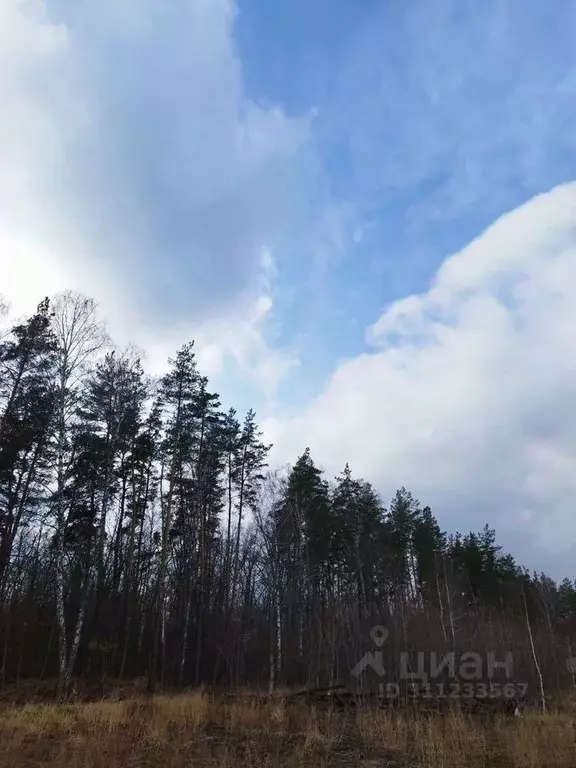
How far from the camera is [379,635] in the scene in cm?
2166

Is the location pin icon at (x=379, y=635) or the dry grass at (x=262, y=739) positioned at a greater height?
the location pin icon at (x=379, y=635)

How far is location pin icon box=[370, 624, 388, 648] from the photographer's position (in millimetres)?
20750

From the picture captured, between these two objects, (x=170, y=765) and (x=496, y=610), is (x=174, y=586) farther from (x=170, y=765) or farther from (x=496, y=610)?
(x=496, y=610)

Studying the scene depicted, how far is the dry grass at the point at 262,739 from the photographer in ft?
25.2

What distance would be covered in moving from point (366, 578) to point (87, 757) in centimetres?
2732

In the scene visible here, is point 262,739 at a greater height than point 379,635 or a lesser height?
lesser

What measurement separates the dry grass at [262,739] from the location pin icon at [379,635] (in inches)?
354

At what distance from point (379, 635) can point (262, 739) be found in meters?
13.8

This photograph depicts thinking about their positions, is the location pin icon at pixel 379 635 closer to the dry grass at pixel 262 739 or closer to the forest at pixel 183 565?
the forest at pixel 183 565

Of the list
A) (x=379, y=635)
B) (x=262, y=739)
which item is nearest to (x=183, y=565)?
(x=379, y=635)

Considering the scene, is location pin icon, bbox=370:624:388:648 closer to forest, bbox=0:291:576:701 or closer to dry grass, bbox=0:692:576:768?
forest, bbox=0:291:576:701

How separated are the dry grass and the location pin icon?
900cm

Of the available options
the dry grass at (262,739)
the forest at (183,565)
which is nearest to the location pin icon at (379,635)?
the forest at (183,565)

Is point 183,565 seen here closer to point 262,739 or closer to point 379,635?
point 379,635
